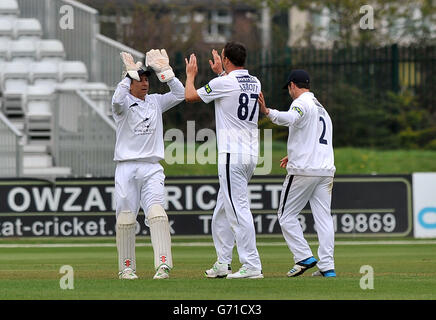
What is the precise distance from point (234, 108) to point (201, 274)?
83.9 inches

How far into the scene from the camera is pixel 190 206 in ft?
68.2

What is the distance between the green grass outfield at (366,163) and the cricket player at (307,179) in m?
12.2

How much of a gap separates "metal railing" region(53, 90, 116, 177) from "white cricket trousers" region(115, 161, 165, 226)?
10.9 m

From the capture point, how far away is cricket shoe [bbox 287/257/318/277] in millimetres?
12195

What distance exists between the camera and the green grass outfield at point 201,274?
1017 cm


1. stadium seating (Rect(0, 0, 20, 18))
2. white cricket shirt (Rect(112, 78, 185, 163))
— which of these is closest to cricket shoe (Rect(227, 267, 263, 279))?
white cricket shirt (Rect(112, 78, 185, 163))

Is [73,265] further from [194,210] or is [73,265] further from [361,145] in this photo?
[361,145]

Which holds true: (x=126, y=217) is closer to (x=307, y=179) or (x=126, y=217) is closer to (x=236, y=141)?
(x=236, y=141)

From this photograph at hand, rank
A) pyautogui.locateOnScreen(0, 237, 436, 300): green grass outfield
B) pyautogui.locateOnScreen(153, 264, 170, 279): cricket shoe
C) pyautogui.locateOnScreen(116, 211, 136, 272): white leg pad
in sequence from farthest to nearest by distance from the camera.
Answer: pyautogui.locateOnScreen(116, 211, 136, 272): white leg pad
pyautogui.locateOnScreen(153, 264, 170, 279): cricket shoe
pyautogui.locateOnScreen(0, 237, 436, 300): green grass outfield

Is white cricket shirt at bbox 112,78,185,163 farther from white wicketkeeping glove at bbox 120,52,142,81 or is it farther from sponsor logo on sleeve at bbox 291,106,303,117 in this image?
sponsor logo on sleeve at bbox 291,106,303,117

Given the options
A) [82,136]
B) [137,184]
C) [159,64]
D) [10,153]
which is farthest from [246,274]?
[82,136]
